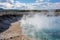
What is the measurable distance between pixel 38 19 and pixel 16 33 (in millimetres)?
260

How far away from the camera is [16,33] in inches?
43.6

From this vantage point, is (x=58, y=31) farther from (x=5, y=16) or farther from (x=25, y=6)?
(x=5, y=16)

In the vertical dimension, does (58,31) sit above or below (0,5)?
below

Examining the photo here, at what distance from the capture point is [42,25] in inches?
46.8

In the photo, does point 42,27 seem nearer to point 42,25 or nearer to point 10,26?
point 42,25

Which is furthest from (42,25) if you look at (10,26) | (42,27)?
(10,26)

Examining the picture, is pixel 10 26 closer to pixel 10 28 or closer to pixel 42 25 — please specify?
pixel 10 28

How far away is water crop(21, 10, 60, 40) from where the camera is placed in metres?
1.12

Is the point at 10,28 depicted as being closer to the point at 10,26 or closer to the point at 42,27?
the point at 10,26

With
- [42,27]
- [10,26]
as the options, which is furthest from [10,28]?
[42,27]

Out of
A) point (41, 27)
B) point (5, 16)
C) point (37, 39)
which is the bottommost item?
point (37, 39)

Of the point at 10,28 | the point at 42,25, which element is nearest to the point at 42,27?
the point at 42,25

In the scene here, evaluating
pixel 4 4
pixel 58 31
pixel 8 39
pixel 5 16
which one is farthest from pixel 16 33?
pixel 58 31

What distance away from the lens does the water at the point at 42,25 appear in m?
1.12
